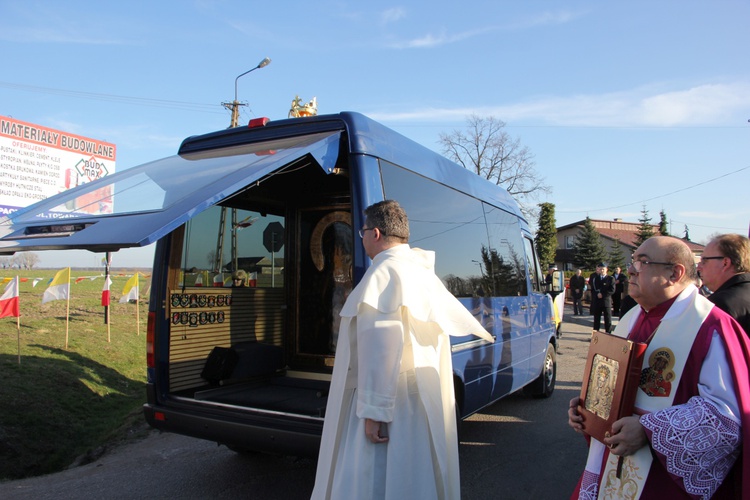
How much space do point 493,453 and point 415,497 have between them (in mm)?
3173

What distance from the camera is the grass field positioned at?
627cm

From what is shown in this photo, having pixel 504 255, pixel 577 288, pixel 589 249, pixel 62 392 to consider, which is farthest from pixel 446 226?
pixel 589 249

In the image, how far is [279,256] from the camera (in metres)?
6.15

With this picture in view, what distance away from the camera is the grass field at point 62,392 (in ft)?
20.6

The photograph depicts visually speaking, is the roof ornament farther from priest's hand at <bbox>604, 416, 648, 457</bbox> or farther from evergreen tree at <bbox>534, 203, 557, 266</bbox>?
evergreen tree at <bbox>534, 203, 557, 266</bbox>

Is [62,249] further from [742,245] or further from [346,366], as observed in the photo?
[742,245]

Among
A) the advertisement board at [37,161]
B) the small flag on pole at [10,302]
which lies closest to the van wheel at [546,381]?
the small flag on pole at [10,302]

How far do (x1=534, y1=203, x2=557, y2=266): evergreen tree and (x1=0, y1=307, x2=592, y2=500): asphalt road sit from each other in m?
43.0

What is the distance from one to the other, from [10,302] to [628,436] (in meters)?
9.52

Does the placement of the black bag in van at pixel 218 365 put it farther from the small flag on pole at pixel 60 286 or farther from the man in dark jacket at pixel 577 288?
the man in dark jacket at pixel 577 288

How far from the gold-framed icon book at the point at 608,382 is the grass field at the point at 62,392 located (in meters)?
5.70

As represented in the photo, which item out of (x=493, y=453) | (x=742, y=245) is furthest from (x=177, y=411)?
(x=742, y=245)

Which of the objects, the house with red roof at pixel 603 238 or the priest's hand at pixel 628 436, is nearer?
the priest's hand at pixel 628 436

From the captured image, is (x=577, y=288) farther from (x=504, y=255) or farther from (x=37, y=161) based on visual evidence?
(x=37, y=161)
